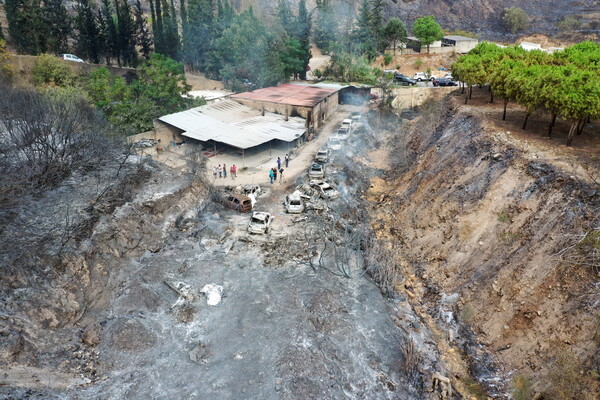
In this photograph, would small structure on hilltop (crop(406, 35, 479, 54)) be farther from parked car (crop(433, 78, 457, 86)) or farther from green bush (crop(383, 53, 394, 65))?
parked car (crop(433, 78, 457, 86))

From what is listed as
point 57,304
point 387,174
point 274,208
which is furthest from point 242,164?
point 57,304

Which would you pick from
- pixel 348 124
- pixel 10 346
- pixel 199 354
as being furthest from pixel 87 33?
pixel 199 354

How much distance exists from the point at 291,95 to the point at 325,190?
22.7m

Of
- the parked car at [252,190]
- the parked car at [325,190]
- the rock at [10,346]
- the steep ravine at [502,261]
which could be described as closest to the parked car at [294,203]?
the parked car at [325,190]

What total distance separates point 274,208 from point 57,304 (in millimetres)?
14756

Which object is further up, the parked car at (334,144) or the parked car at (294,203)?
the parked car at (334,144)

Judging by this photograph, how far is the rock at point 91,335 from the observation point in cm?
1571

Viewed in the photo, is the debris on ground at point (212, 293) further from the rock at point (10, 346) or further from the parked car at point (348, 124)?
the parked car at point (348, 124)

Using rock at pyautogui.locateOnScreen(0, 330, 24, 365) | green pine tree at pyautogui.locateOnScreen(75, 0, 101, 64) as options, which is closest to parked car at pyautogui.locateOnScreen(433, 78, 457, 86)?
green pine tree at pyautogui.locateOnScreen(75, 0, 101, 64)

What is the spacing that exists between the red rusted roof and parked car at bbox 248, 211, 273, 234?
2098cm

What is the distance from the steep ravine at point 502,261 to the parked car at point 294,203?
551cm

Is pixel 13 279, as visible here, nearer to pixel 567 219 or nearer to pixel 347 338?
pixel 347 338

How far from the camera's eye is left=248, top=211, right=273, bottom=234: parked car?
24297 millimetres

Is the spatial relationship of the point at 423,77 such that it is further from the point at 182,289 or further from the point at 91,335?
the point at 91,335
